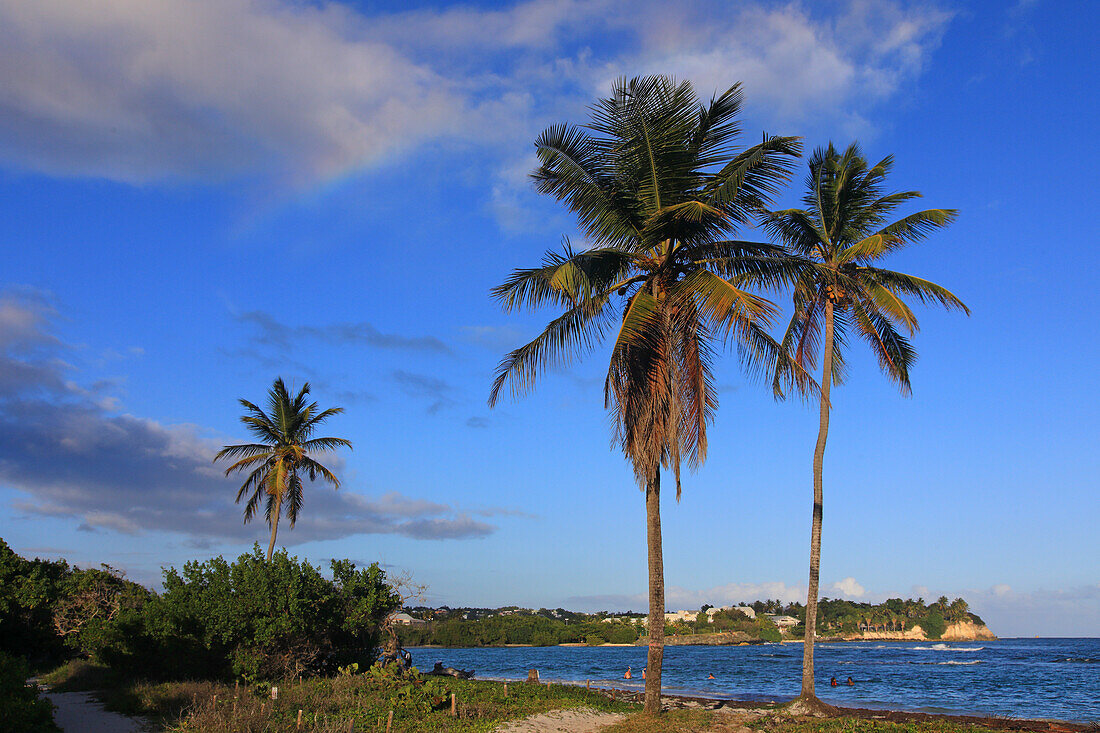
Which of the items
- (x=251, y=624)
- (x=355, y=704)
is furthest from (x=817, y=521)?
(x=251, y=624)

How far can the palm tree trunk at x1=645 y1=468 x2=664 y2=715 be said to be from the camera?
607 inches

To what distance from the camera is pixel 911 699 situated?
112 ft

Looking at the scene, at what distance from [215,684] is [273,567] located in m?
3.32

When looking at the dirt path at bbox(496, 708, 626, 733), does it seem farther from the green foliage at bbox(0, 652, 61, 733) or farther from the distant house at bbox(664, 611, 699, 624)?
the distant house at bbox(664, 611, 699, 624)

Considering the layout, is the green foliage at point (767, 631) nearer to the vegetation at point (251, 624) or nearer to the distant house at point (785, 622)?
the distant house at point (785, 622)

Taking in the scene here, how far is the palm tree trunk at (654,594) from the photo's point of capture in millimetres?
15422

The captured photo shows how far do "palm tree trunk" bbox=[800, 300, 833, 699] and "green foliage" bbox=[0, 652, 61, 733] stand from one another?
647 inches

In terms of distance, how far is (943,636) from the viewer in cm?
16200

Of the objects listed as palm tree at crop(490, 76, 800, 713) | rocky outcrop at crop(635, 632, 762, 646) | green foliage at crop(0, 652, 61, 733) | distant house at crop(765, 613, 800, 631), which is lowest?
rocky outcrop at crop(635, 632, 762, 646)

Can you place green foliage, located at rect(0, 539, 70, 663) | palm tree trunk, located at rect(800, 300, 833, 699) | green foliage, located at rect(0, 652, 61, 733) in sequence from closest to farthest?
green foliage, located at rect(0, 652, 61, 733)
palm tree trunk, located at rect(800, 300, 833, 699)
green foliage, located at rect(0, 539, 70, 663)

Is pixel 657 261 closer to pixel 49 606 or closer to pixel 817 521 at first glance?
pixel 817 521

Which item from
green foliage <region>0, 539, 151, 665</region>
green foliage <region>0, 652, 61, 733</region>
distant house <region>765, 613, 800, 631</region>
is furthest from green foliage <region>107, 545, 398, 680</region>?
distant house <region>765, 613, 800, 631</region>

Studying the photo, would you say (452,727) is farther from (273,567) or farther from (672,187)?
(672,187)

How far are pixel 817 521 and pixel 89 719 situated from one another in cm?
1841
